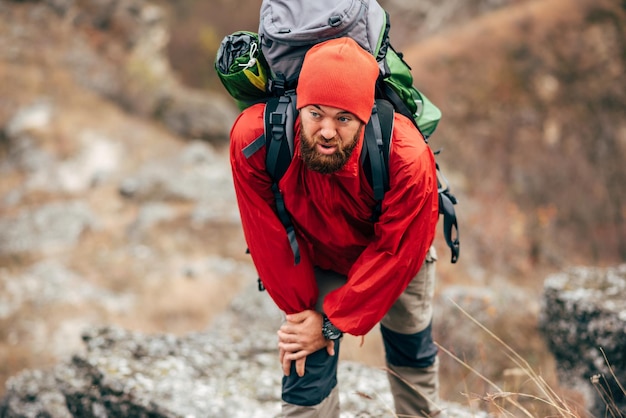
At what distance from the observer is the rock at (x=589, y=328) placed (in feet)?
11.5

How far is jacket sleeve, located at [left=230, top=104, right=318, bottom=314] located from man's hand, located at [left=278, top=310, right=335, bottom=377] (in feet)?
0.22

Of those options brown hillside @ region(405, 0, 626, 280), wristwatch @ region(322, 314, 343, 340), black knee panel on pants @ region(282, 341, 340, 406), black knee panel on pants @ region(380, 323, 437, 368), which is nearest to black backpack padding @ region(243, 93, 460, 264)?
wristwatch @ region(322, 314, 343, 340)

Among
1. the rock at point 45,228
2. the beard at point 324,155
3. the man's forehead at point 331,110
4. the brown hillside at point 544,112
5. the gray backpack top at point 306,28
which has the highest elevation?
the brown hillside at point 544,112

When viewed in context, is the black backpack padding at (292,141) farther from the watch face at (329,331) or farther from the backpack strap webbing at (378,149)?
the watch face at (329,331)

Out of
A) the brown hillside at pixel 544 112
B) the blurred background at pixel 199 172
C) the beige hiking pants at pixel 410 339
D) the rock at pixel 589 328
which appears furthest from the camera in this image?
the brown hillside at pixel 544 112

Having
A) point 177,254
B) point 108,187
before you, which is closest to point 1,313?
point 177,254

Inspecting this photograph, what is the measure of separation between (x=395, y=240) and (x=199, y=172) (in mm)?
16439

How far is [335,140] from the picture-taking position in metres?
2.18

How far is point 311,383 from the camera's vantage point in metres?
2.59

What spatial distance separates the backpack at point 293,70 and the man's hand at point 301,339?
1.06 feet

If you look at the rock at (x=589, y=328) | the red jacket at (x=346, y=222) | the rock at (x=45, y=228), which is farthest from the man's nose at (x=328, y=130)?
the rock at (x=45, y=228)

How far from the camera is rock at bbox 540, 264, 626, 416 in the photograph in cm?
349

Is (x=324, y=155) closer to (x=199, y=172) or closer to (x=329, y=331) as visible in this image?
(x=329, y=331)

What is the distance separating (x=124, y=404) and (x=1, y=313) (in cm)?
939
